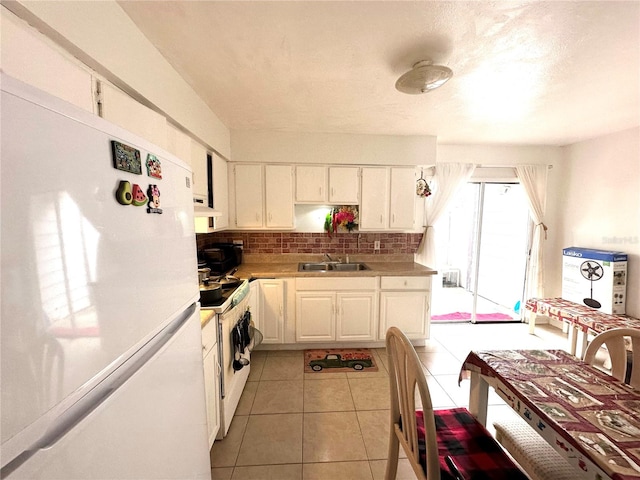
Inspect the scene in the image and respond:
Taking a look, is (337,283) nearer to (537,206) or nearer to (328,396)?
(328,396)

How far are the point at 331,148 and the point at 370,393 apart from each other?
2.54 metres

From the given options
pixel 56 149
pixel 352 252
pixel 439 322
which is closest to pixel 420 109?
pixel 352 252

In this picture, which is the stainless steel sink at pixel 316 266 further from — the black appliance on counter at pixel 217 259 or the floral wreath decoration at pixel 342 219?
the black appliance on counter at pixel 217 259

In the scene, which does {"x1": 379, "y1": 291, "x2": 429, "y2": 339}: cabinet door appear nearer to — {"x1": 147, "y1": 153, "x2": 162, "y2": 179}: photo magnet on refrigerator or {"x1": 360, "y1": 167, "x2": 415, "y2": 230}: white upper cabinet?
{"x1": 360, "y1": 167, "x2": 415, "y2": 230}: white upper cabinet

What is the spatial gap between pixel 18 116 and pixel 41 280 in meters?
0.24

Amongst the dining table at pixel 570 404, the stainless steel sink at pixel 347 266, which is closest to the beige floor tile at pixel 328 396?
the dining table at pixel 570 404

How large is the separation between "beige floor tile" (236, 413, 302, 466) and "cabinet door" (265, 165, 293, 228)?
1912 mm

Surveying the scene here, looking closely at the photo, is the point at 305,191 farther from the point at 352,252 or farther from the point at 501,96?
the point at 501,96

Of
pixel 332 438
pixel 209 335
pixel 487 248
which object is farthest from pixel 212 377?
pixel 487 248

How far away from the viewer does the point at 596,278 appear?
2.94 meters

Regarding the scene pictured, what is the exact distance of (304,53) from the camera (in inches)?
60.7

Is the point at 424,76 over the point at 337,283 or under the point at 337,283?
over

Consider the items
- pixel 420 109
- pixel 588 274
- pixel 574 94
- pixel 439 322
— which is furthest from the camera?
pixel 439 322

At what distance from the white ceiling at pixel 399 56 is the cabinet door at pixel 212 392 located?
5.78ft
